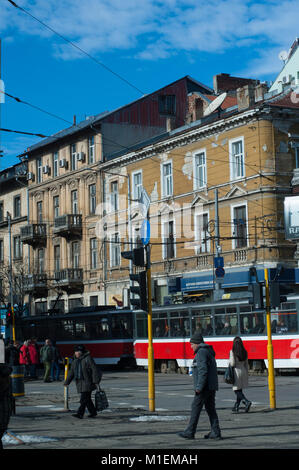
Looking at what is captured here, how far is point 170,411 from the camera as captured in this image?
1762 cm

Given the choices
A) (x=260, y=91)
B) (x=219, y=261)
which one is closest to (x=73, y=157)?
(x=260, y=91)

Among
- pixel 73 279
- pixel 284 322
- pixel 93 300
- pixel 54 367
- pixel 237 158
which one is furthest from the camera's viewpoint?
pixel 73 279

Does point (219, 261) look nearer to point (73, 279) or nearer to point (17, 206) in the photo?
point (73, 279)

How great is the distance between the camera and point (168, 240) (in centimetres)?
4400

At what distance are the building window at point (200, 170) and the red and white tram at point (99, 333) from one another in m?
8.76

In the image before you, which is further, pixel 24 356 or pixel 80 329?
pixel 80 329

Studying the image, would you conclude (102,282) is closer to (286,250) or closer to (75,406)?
(286,250)

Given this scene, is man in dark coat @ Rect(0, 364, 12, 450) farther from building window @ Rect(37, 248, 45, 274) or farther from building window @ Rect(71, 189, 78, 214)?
building window @ Rect(37, 248, 45, 274)

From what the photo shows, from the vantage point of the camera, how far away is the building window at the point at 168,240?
1726 inches

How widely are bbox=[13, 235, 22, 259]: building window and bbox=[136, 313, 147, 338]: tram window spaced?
984 inches

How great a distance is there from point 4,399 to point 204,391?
12.2ft

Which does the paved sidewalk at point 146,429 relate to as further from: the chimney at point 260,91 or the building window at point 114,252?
the building window at point 114,252

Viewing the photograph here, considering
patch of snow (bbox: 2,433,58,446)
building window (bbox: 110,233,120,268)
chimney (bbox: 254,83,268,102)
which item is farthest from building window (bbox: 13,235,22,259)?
patch of snow (bbox: 2,433,58,446)

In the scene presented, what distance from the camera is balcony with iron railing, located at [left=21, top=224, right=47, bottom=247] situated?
5522cm
